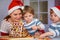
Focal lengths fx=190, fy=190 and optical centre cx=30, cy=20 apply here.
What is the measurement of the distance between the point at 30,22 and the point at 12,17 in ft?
0.39

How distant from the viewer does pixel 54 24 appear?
1185 millimetres

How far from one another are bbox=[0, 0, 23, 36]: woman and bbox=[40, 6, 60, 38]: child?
0.20 meters

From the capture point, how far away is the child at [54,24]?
117 centimetres

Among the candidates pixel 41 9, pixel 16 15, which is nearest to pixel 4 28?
pixel 16 15

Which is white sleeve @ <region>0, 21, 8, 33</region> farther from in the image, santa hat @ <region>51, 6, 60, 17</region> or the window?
santa hat @ <region>51, 6, 60, 17</region>

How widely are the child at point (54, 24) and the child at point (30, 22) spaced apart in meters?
0.05

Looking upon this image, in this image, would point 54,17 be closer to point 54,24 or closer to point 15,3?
point 54,24

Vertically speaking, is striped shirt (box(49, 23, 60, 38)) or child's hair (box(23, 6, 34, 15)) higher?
child's hair (box(23, 6, 34, 15))

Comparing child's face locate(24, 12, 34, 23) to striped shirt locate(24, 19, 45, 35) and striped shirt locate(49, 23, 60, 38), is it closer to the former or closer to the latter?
striped shirt locate(24, 19, 45, 35)

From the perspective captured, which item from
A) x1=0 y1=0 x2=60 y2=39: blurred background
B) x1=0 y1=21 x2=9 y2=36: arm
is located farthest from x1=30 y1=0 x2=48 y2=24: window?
x1=0 y1=21 x2=9 y2=36: arm

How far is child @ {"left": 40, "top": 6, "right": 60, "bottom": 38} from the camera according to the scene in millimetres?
1171

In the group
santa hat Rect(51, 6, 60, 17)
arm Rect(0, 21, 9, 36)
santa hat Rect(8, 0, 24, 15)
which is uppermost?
santa hat Rect(8, 0, 24, 15)

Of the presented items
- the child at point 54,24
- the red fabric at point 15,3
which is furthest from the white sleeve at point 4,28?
the child at point 54,24

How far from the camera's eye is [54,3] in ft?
3.98
